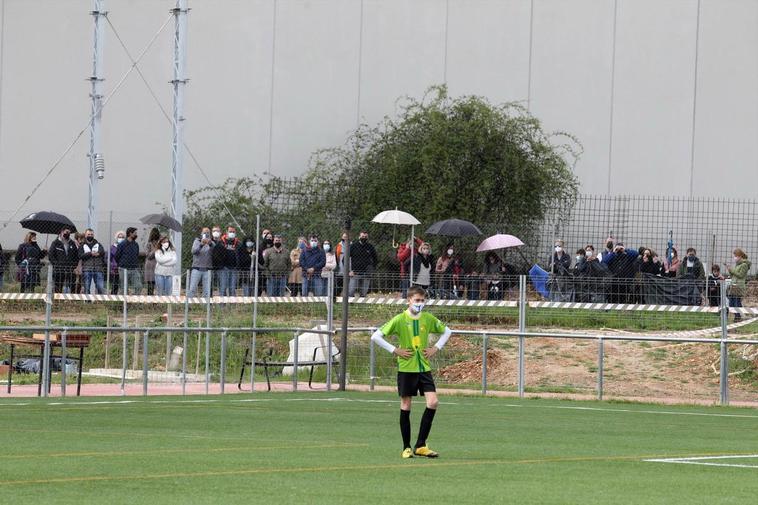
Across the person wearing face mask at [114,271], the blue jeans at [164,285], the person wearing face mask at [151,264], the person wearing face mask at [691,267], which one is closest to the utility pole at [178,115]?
the person wearing face mask at [151,264]

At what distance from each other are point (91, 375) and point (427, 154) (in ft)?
56.5

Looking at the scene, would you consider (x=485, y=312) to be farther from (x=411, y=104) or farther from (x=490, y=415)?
(x=411, y=104)

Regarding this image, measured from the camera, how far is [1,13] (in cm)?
4853

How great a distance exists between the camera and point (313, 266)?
110ft

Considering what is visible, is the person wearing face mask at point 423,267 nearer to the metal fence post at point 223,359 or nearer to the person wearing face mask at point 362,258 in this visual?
the person wearing face mask at point 362,258

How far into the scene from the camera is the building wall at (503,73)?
1933 inches

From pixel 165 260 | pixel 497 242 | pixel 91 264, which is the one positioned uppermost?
pixel 497 242

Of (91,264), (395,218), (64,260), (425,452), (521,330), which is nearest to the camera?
(425,452)

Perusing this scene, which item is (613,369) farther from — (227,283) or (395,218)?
(395,218)

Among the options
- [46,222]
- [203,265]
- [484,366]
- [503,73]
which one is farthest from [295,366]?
[503,73]

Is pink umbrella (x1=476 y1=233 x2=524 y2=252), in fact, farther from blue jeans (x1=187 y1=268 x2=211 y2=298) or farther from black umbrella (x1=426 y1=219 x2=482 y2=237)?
blue jeans (x1=187 y1=268 x2=211 y2=298)

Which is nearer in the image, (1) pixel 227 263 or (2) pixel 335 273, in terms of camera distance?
(2) pixel 335 273

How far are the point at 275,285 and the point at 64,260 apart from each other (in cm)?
441

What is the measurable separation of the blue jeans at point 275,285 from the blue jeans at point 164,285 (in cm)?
188
